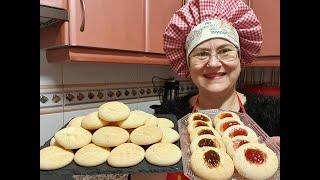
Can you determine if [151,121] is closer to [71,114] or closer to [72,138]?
[72,138]

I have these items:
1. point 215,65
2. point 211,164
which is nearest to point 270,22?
point 215,65

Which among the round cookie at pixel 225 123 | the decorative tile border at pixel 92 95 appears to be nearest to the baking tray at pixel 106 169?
the round cookie at pixel 225 123

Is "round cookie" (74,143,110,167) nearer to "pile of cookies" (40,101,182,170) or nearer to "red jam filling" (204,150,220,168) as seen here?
"pile of cookies" (40,101,182,170)

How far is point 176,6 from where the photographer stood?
1.27 m

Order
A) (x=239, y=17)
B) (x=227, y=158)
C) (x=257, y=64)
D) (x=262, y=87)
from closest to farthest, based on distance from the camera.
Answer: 1. (x=227, y=158)
2. (x=239, y=17)
3. (x=257, y=64)
4. (x=262, y=87)

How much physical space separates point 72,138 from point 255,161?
1.20ft

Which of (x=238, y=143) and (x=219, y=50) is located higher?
(x=219, y=50)

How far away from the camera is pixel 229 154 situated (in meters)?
0.55

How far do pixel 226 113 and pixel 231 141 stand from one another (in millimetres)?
152

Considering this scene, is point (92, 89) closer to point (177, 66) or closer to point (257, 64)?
point (177, 66)

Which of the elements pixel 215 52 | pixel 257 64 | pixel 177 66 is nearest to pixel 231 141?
pixel 215 52

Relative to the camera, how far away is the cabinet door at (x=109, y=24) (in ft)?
2.75

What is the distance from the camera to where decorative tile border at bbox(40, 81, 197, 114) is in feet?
3.29
